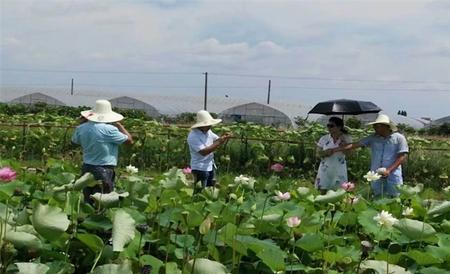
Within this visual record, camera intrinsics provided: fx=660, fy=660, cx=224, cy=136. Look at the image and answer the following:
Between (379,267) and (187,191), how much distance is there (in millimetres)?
1072

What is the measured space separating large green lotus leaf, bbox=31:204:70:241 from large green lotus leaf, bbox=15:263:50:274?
14cm

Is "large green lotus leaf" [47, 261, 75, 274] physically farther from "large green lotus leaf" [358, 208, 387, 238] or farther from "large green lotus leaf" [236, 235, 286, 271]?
"large green lotus leaf" [358, 208, 387, 238]

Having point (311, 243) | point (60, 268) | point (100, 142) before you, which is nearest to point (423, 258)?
point (311, 243)

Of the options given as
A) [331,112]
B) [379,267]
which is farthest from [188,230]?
[331,112]

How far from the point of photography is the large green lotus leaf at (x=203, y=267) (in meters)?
1.71

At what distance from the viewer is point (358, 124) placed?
24297mm

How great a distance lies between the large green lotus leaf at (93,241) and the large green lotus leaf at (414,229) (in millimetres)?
972

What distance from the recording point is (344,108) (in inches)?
261

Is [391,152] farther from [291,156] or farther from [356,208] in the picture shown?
[291,156]

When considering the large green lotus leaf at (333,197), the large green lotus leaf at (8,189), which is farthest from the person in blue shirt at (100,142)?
the large green lotus leaf at (333,197)

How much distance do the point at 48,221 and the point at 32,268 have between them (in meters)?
0.17

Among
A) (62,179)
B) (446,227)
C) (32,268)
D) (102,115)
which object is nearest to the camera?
(32,268)

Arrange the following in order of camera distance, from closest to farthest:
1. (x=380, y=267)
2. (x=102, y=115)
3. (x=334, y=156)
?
(x=380, y=267)
(x=102, y=115)
(x=334, y=156)

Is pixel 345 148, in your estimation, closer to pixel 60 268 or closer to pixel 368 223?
pixel 368 223
